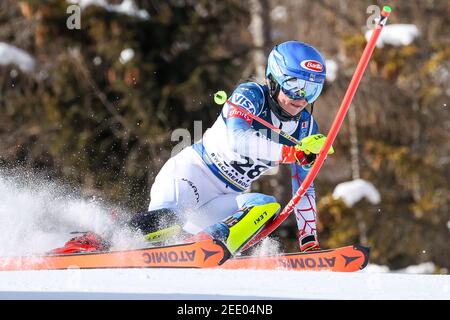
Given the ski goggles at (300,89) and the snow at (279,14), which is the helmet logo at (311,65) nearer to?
the ski goggles at (300,89)

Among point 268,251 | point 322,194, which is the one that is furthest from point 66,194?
point 322,194

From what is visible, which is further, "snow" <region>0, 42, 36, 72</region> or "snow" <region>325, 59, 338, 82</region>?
"snow" <region>325, 59, 338, 82</region>

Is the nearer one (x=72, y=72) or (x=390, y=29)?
(x=72, y=72)

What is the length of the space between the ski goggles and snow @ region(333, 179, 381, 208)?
9.45 meters

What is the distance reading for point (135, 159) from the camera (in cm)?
1340

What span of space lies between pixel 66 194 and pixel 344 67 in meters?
9.13

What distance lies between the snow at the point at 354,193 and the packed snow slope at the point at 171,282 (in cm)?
854

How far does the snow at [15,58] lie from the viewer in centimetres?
1499

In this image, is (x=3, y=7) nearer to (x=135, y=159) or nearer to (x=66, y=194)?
(x=135, y=159)

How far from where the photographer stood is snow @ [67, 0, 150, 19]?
1426cm

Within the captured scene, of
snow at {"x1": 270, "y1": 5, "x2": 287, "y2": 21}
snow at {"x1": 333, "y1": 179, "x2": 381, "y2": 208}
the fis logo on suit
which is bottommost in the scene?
the fis logo on suit

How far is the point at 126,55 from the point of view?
14.2 m

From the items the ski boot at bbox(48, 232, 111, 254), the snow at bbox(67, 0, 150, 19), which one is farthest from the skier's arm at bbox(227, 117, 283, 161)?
the snow at bbox(67, 0, 150, 19)

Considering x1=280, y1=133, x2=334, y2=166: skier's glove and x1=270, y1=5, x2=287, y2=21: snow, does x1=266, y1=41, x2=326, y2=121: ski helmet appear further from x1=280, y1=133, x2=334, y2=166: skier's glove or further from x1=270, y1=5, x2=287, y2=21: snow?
x1=270, y1=5, x2=287, y2=21: snow
